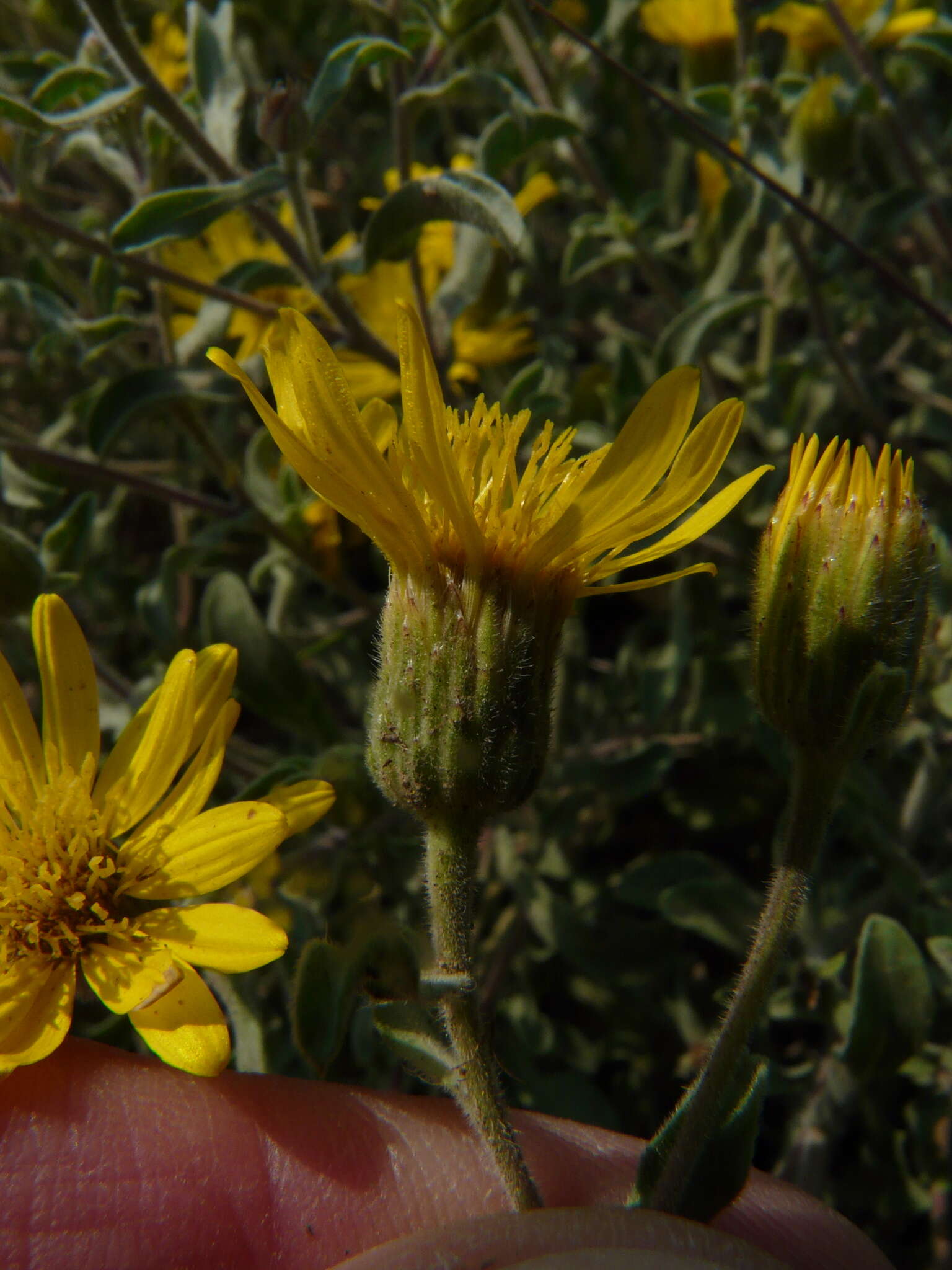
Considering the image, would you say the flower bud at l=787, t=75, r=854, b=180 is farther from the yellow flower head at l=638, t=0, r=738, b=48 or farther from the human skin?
the human skin

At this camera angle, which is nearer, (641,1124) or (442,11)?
(442,11)

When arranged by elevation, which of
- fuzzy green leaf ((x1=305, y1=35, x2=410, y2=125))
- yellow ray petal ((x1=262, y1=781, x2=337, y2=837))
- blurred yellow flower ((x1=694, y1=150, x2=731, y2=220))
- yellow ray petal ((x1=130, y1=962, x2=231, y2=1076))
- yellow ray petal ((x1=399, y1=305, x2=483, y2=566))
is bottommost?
yellow ray petal ((x1=130, y1=962, x2=231, y2=1076))

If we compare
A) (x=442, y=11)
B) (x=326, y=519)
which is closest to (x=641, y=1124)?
(x=326, y=519)

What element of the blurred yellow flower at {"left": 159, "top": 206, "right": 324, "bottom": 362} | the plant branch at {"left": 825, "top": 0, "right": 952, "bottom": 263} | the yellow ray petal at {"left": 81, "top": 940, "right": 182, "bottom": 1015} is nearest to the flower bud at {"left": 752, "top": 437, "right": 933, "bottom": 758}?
Result: the yellow ray petal at {"left": 81, "top": 940, "right": 182, "bottom": 1015}

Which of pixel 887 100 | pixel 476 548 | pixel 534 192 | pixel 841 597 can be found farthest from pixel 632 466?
pixel 887 100

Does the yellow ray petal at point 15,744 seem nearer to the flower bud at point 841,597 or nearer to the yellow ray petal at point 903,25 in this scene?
the flower bud at point 841,597

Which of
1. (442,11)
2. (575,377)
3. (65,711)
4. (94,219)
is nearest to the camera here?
(65,711)

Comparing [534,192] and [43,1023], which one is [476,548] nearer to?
[43,1023]

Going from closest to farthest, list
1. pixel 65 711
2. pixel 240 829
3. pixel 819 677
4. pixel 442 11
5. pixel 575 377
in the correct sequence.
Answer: pixel 819 677
pixel 240 829
pixel 65 711
pixel 442 11
pixel 575 377

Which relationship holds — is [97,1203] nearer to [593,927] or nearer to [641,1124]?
[593,927]
